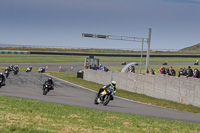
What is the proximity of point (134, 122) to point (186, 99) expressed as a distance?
1313cm

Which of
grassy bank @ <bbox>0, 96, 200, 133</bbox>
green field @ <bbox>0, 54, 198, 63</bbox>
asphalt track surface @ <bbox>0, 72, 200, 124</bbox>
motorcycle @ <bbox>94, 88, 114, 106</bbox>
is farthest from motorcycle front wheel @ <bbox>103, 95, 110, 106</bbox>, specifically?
green field @ <bbox>0, 54, 198, 63</bbox>

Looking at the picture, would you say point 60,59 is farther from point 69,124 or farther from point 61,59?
point 69,124

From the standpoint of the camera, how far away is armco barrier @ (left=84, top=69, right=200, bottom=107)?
22.8 m

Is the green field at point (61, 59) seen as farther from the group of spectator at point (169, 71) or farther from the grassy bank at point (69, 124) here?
the grassy bank at point (69, 124)

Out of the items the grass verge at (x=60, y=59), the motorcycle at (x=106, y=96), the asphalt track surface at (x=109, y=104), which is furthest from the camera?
the grass verge at (x=60, y=59)

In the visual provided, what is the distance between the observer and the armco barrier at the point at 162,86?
22.8 meters

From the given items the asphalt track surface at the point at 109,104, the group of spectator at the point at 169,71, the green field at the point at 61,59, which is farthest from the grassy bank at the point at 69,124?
the green field at the point at 61,59

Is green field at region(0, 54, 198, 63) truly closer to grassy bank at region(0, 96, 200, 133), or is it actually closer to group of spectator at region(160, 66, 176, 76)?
group of spectator at region(160, 66, 176, 76)

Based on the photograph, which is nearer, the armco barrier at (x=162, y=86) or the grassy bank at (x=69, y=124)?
the grassy bank at (x=69, y=124)

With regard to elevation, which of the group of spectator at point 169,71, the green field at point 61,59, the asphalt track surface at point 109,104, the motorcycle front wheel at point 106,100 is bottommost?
the asphalt track surface at point 109,104

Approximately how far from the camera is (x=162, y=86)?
26.6m

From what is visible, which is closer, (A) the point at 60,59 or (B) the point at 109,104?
(B) the point at 109,104

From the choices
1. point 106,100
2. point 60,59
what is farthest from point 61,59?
point 106,100

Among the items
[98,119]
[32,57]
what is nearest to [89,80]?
[98,119]
